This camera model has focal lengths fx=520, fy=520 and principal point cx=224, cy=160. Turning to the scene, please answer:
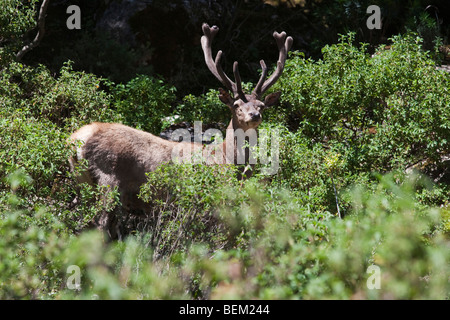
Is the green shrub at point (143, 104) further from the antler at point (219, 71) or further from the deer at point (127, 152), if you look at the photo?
the deer at point (127, 152)

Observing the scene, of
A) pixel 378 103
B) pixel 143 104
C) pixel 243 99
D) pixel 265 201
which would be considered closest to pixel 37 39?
pixel 143 104

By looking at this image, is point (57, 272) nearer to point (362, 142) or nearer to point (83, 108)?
point (83, 108)

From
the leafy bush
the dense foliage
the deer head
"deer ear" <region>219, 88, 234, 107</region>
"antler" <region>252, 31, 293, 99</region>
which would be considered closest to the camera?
the dense foliage

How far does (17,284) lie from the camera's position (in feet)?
12.0

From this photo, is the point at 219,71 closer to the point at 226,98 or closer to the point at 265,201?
the point at 226,98

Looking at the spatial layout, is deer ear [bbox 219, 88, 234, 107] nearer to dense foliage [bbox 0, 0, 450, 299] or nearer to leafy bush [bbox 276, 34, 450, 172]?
dense foliage [bbox 0, 0, 450, 299]

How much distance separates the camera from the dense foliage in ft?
10.6

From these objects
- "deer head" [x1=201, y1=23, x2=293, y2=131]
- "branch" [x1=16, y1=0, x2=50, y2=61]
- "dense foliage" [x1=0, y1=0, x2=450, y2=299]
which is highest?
"branch" [x1=16, y1=0, x2=50, y2=61]

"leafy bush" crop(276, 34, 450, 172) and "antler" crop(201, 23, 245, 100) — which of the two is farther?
"antler" crop(201, 23, 245, 100)

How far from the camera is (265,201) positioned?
194 inches

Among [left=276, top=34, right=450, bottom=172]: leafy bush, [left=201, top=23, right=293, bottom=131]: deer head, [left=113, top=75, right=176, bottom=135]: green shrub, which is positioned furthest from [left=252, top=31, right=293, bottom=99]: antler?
[left=113, top=75, right=176, bottom=135]: green shrub
